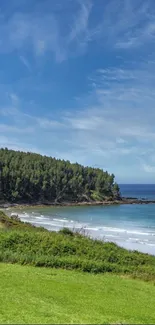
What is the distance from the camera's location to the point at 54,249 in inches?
1003

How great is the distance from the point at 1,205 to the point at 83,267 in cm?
9069

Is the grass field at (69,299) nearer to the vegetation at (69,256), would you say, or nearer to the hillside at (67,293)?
the hillside at (67,293)

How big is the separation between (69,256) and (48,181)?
105758 mm

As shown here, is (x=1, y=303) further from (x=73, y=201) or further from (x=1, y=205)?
(x=73, y=201)

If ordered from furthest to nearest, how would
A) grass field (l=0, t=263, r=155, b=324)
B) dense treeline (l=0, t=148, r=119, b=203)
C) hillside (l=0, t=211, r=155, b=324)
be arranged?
dense treeline (l=0, t=148, r=119, b=203)
hillside (l=0, t=211, r=155, b=324)
grass field (l=0, t=263, r=155, b=324)

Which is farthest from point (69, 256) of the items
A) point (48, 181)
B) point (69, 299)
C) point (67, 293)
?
point (48, 181)

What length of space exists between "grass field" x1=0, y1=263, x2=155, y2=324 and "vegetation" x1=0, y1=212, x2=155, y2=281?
2552 mm

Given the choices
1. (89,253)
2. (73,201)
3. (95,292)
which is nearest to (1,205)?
(73,201)

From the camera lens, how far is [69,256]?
24.1 meters

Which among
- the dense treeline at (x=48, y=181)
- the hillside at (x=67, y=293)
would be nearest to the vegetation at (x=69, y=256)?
the hillside at (x=67, y=293)

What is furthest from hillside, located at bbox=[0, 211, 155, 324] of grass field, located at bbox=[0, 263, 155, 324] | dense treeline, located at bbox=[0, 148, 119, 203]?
dense treeline, located at bbox=[0, 148, 119, 203]

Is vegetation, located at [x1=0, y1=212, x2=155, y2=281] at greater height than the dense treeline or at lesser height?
lesser

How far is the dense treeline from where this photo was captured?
120188mm

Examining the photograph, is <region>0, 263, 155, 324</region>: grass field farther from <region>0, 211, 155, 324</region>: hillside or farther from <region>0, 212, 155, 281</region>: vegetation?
<region>0, 212, 155, 281</region>: vegetation
